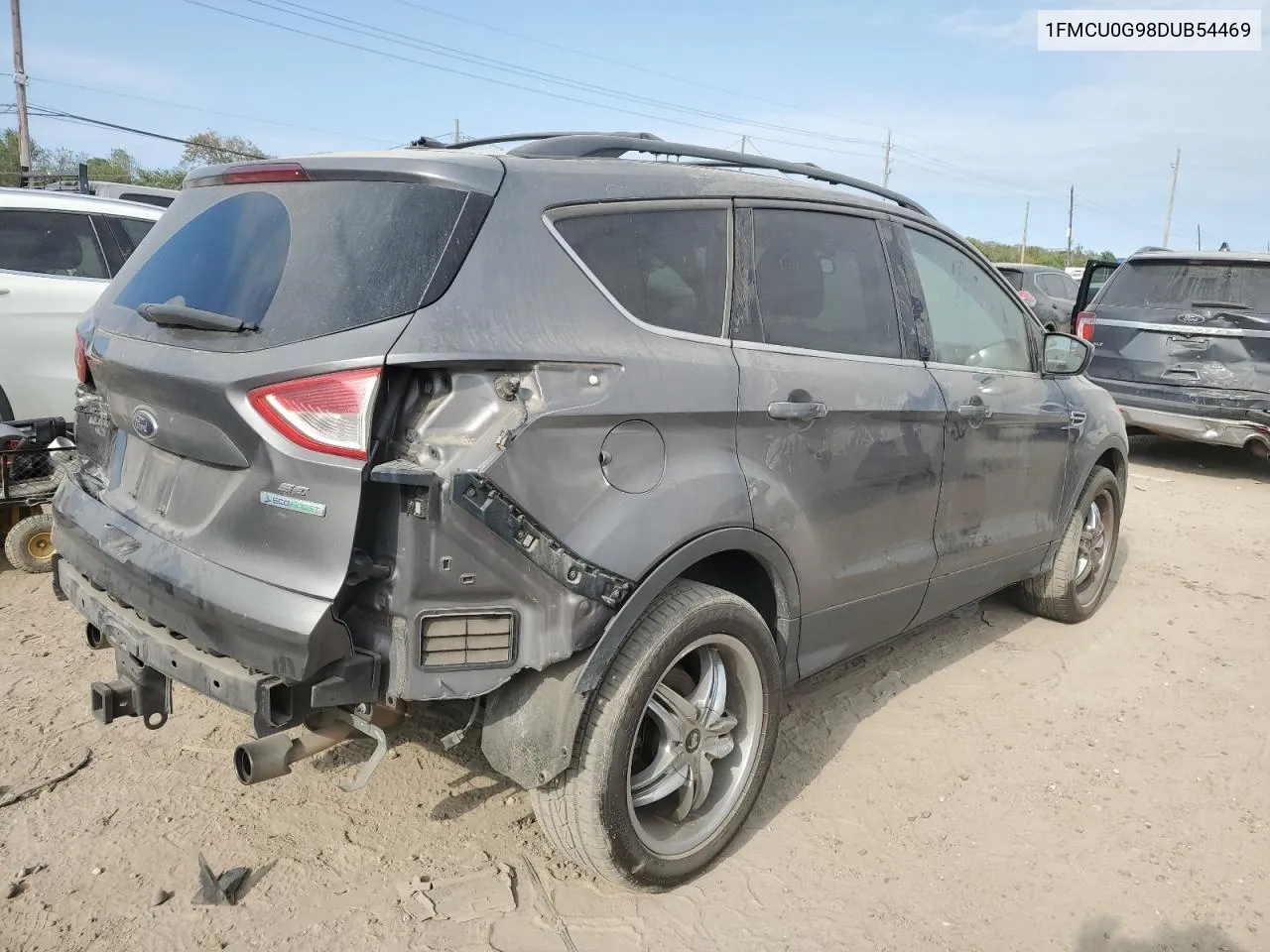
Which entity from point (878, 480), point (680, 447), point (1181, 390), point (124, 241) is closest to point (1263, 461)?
point (1181, 390)

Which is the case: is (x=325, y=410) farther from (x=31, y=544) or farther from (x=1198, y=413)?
(x=1198, y=413)

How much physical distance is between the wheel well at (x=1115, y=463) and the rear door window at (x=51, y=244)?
239 inches

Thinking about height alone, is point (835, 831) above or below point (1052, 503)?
below

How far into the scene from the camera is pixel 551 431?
2.28 m

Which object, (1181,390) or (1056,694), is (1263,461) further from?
(1056,694)

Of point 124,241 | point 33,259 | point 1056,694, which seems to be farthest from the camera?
point 124,241

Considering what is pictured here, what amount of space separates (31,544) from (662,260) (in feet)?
13.2

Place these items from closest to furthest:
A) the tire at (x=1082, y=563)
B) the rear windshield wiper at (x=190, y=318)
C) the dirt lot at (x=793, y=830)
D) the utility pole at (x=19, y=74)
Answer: the rear windshield wiper at (x=190, y=318), the dirt lot at (x=793, y=830), the tire at (x=1082, y=563), the utility pole at (x=19, y=74)

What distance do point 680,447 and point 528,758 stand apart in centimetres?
88

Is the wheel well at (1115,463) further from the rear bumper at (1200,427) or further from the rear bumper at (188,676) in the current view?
the rear bumper at (188,676)

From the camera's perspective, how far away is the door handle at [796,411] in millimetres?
2885

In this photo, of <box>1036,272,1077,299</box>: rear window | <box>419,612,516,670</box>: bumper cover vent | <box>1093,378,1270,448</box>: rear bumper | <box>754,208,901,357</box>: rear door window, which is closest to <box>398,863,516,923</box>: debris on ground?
<box>419,612,516,670</box>: bumper cover vent

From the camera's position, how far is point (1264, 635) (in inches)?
197

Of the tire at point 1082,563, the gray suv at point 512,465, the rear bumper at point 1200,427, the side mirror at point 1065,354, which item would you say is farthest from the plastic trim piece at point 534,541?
the rear bumper at point 1200,427
